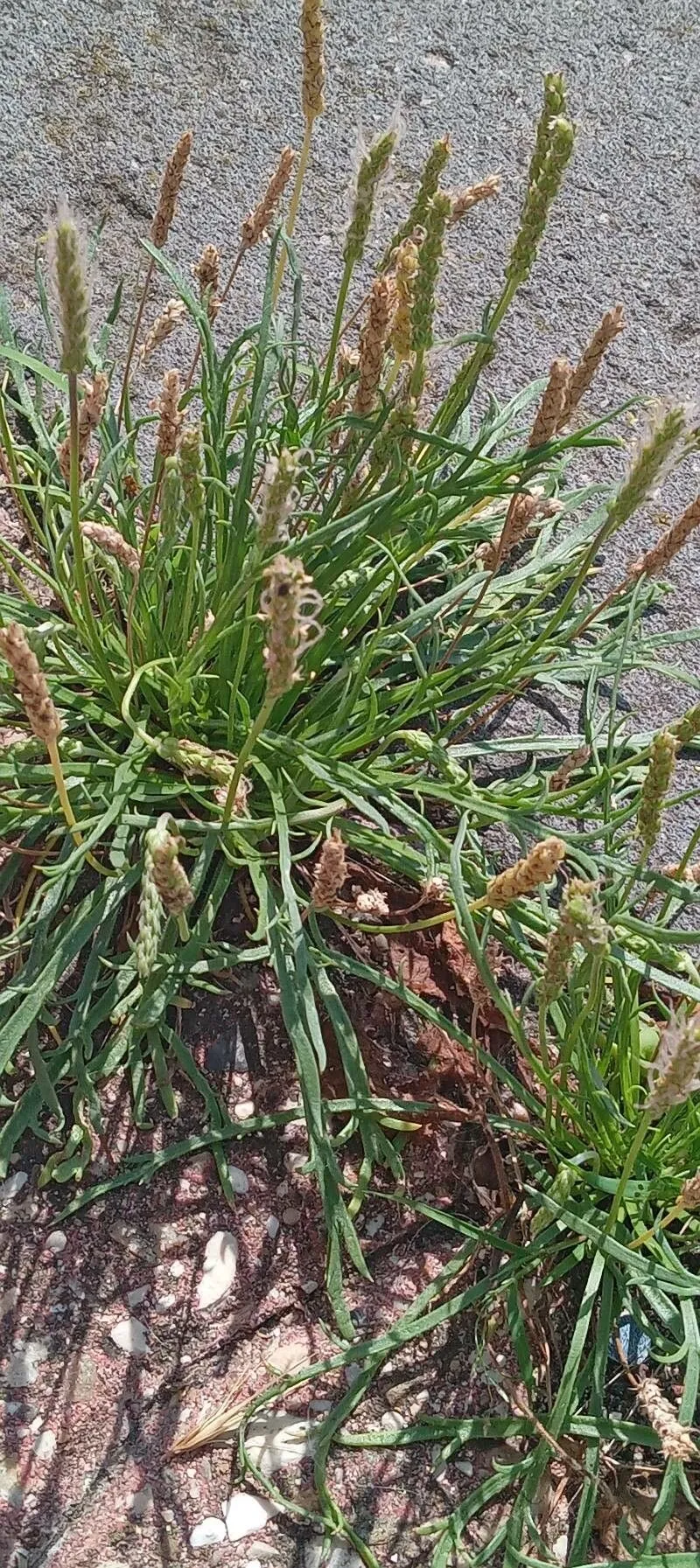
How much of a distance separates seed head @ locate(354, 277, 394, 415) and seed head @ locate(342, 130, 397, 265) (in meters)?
0.05

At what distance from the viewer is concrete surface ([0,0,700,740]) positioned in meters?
2.66

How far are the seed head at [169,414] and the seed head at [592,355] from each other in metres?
0.46

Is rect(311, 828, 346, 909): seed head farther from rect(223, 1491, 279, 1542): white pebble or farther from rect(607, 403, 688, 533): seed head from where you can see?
rect(223, 1491, 279, 1542): white pebble

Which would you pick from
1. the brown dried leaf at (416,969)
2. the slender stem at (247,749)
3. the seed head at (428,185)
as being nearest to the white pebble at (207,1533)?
the brown dried leaf at (416,969)

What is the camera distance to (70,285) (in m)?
1.16

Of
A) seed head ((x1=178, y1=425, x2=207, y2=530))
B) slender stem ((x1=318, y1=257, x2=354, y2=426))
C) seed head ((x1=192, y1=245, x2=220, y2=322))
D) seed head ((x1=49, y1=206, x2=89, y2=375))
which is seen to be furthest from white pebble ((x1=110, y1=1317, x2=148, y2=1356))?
seed head ((x1=192, y1=245, x2=220, y2=322))

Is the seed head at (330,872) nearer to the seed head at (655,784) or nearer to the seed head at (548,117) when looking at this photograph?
the seed head at (655,784)

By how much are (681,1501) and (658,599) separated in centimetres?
150

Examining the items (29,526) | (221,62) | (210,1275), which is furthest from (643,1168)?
(221,62)

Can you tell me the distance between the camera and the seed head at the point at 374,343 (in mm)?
1438

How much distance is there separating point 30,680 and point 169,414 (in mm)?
519

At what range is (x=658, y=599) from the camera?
2381 millimetres

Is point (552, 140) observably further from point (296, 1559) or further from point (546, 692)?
point (296, 1559)

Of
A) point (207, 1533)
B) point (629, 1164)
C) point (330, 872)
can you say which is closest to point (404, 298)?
point (330, 872)
